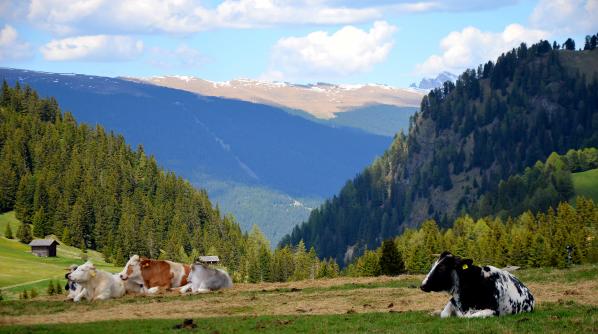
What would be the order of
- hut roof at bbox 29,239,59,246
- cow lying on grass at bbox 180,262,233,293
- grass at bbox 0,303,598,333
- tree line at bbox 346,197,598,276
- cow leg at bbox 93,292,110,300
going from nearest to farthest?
grass at bbox 0,303,598,333 → cow leg at bbox 93,292,110,300 → cow lying on grass at bbox 180,262,233,293 → tree line at bbox 346,197,598,276 → hut roof at bbox 29,239,59,246

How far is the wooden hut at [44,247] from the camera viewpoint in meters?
173

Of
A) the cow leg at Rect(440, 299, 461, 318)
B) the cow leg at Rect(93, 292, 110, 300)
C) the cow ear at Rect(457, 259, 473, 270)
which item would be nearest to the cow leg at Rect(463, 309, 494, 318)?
the cow leg at Rect(440, 299, 461, 318)

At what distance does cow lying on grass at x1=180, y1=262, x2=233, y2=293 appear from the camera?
177 ft

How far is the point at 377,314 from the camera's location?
3878 centimetres

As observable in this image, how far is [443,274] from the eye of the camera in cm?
3619

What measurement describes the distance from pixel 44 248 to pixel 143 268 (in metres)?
127

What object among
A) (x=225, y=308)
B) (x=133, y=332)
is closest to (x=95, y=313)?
(x=225, y=308)

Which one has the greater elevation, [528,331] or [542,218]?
[528,331]

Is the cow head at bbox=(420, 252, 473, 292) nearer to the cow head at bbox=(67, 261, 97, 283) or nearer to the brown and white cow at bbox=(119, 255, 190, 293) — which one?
the cow head at bbox=(67, 261, 97, 283)

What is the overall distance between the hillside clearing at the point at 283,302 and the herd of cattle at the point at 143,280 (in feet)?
3.75

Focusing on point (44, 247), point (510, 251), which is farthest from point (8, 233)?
point (510, 251)

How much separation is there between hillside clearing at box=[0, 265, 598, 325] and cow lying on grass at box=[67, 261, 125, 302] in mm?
1231

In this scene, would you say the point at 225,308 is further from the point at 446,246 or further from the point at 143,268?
the point at 446,246

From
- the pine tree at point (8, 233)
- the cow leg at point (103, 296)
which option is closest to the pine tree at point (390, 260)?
the cow leg at point (103, 296)
